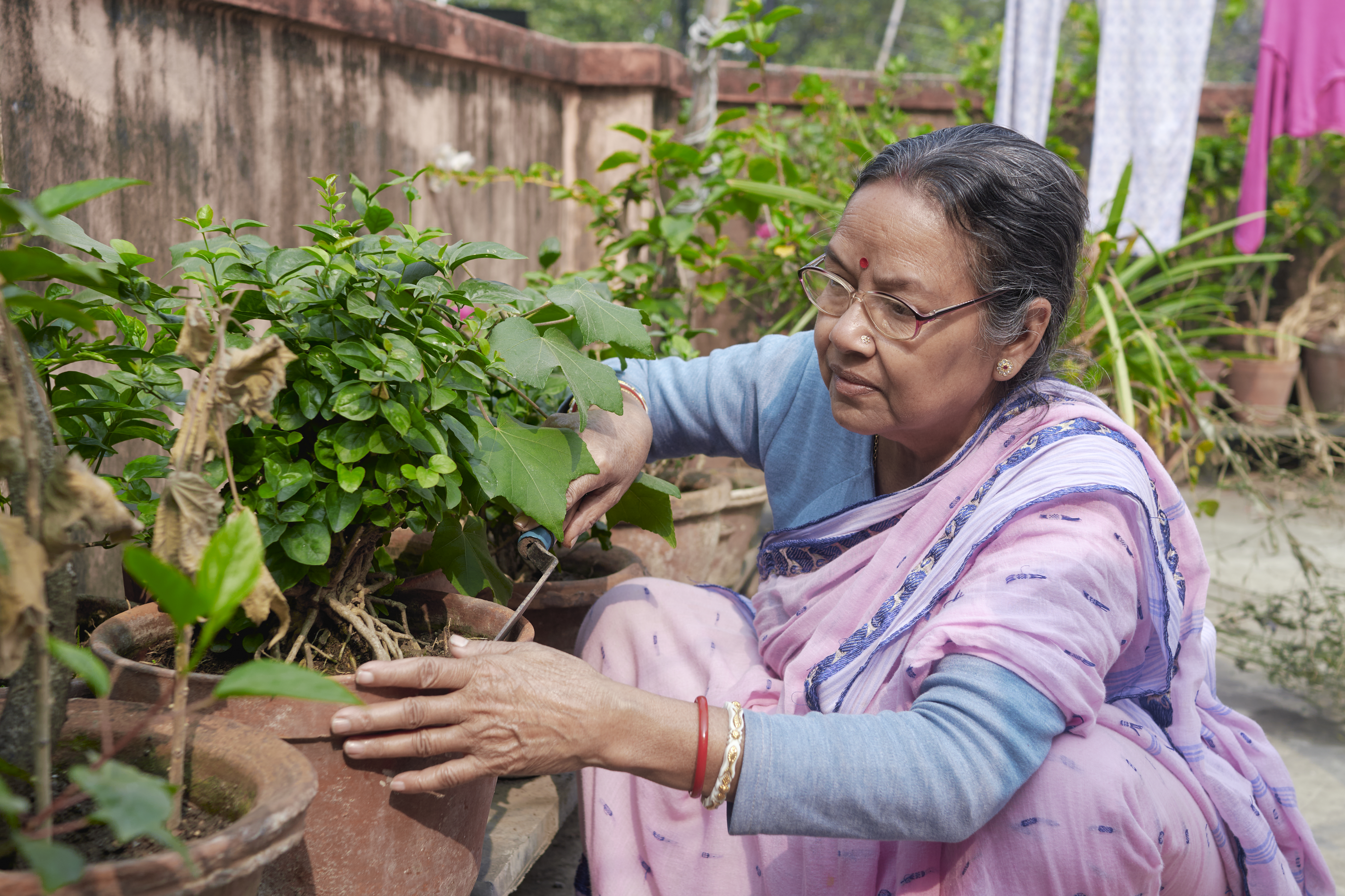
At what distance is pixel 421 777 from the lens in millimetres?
1130

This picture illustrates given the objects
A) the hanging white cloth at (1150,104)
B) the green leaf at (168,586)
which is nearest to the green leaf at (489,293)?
the green leaf at (168,586)

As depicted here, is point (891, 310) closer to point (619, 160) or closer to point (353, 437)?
point (353, 437)

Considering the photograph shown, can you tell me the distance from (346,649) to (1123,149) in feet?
15.2

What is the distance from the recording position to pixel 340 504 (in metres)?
1.19

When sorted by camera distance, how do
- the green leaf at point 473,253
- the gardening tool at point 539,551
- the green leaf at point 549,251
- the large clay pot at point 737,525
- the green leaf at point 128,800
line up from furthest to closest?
1. the large clay pot at point 737,525
2. the green leaf at point 549,251
3. the gardening tool at point 539,551
4. the green leaf at point 473,253
5. the green leaf at point 128,800

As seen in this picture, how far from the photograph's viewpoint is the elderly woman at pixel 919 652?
1.18 meters

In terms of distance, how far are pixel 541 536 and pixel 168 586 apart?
0.83 metres

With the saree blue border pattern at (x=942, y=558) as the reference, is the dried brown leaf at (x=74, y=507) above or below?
above

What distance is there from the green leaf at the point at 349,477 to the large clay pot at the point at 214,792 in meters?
0.28

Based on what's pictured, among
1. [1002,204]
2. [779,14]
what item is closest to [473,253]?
[1002,204]

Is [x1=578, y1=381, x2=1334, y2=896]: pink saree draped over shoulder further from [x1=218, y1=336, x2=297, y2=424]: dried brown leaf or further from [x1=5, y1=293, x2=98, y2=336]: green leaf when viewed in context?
[x1=5, y1=293, x2=98, y2=336]: green leaf

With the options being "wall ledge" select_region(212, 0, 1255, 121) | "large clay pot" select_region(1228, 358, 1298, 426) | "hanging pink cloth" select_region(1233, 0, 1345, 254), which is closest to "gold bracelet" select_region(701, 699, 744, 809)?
"wall ledge" select_region(212, 0, 1255, 121)

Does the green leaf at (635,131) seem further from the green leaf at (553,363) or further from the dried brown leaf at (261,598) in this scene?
the dried brown leaf at (261,598)

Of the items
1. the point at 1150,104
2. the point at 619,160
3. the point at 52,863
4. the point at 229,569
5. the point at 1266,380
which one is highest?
the point at 1150,104
